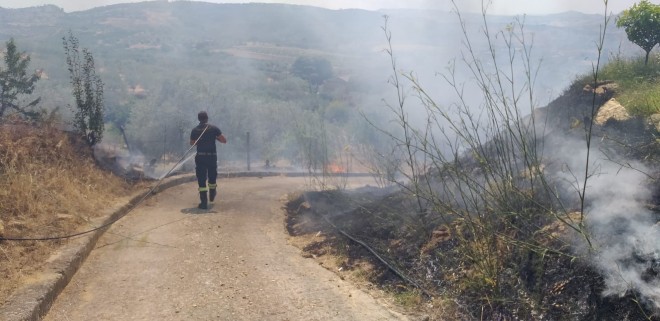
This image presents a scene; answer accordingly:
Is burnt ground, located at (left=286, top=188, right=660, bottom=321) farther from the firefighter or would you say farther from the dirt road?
the firefighter

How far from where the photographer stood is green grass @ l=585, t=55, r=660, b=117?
16.1 feet

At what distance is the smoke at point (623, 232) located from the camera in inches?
128

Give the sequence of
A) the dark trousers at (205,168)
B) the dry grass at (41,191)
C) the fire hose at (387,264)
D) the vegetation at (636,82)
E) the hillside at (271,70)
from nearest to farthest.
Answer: the fire hose at (387,264)
the dry grass at (41,191)
the vegetation at (636,82)
the dark trousers at (205,168)
the hillside at (271,70)

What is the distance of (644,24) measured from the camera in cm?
634

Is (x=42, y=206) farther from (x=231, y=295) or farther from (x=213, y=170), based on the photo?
(x=213, y=170)

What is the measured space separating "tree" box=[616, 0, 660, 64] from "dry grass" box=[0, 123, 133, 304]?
695 centimetres

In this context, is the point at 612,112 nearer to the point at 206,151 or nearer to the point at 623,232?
the point at 623,232

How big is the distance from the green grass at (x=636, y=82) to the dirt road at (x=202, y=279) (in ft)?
10.2

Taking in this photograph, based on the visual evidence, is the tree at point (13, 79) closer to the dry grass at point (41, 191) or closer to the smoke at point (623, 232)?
the dry grass at point (41, 191)

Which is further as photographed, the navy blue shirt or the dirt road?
the navy blue shirt

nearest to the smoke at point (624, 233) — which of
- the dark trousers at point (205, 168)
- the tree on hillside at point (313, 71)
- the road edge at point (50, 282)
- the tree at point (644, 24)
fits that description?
the tree at point (644, 24)

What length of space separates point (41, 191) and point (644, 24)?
7.36m

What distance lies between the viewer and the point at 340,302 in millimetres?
4395

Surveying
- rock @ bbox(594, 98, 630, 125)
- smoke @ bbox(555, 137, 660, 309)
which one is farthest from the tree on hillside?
smoke @ bbox(555, 137, 660, 309)
